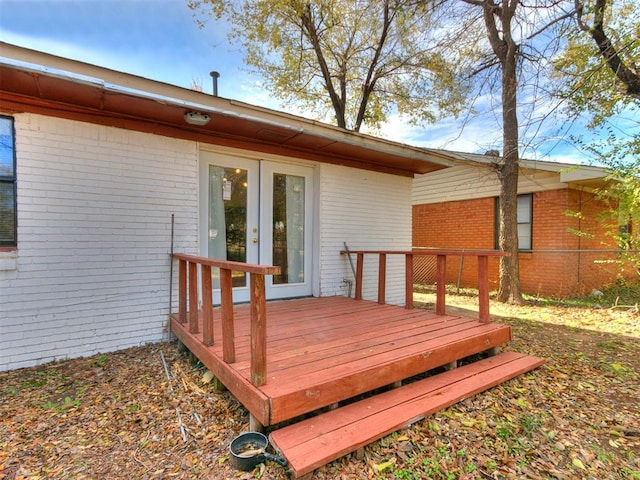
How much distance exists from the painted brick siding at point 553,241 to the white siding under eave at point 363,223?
3316 mm

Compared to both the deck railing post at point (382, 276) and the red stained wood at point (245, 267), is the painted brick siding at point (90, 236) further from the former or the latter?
the deck railing post at point (382, 276)

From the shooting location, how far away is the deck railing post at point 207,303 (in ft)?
8.44

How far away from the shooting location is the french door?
4.21m

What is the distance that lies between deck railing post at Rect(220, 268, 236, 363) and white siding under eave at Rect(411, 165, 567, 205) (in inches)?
267

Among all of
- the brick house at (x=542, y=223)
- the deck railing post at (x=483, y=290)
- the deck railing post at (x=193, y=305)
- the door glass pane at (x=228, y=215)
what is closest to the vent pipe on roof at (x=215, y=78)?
the door glass pane at (x=228, y=215)

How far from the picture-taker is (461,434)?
2.11 metres

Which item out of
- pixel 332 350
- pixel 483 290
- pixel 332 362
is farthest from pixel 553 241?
pixel 332 362

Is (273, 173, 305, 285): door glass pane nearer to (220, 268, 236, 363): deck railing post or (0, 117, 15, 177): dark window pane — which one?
(220, 268, 236, 363): deck railing post

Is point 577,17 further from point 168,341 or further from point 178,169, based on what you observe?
point 168,341

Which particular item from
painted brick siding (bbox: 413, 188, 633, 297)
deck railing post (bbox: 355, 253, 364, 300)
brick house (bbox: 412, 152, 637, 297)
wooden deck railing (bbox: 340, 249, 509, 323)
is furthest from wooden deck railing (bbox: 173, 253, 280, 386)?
painted brick siding (bbox: 413, 188, 633, 297)

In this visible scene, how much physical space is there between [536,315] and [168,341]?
230 inches

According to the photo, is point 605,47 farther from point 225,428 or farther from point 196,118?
point 225,428

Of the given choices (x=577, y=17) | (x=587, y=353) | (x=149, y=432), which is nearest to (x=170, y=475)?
(x=149, y=432)

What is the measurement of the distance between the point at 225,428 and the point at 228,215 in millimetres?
2763
